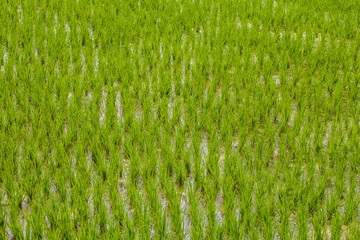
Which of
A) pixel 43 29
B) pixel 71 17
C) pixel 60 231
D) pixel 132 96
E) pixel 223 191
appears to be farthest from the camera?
pixel 71 17

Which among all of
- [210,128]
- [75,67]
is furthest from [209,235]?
[75,67]

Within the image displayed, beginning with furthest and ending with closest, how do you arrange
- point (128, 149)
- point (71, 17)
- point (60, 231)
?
1. point (71, 17)
2. point (128, 149)
3. point (60, 231)

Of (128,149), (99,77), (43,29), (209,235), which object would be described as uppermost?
(43,29)

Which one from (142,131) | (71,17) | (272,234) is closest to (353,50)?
(142,131)

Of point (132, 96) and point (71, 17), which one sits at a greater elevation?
point (71, 17)

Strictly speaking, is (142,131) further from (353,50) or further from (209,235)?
(353,50)

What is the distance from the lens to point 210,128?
2406 mm

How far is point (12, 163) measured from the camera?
6.61 feet

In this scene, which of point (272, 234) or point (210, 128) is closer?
point (272, 234)

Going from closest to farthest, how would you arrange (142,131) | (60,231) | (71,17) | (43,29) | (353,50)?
(60,231) → (142,131) → (353,50) → (43,29) → (71,17)

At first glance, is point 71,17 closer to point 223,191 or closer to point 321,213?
point 223,191

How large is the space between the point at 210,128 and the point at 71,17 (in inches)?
100

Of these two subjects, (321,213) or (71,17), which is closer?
(321,213)

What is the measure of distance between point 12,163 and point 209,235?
3.46 ft
